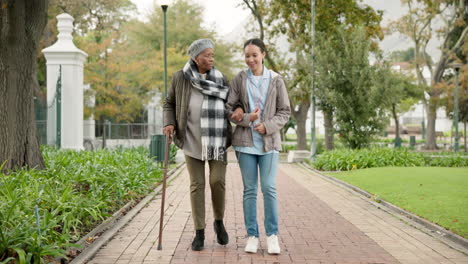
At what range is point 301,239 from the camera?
20.6ft

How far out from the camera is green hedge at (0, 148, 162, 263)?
4.77 meters

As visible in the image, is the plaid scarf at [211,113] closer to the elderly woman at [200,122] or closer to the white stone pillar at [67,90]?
the elderly woman at [200,122]

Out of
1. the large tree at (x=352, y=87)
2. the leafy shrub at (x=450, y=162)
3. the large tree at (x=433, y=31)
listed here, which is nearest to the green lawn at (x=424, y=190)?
the large tree at (x=352, y=87)

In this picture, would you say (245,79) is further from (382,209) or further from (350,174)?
(350,174)

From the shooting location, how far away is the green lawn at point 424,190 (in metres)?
7.92

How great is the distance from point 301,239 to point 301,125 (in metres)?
24.3

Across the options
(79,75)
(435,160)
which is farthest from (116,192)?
(435,160)

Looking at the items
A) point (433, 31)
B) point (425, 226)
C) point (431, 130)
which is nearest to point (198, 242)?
point (425, 226)

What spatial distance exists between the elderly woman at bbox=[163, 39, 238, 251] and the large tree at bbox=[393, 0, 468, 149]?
3106 centimetres

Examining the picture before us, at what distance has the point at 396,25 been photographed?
37.5 m

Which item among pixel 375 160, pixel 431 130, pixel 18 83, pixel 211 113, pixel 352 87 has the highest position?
pixel 352 87

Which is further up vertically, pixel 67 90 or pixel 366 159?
pixel 67 90

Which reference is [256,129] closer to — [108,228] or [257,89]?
[257,89]

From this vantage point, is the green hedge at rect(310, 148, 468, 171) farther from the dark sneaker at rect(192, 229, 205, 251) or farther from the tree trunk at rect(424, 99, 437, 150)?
the tree trunk at rect(424, 99, 437, 150)
